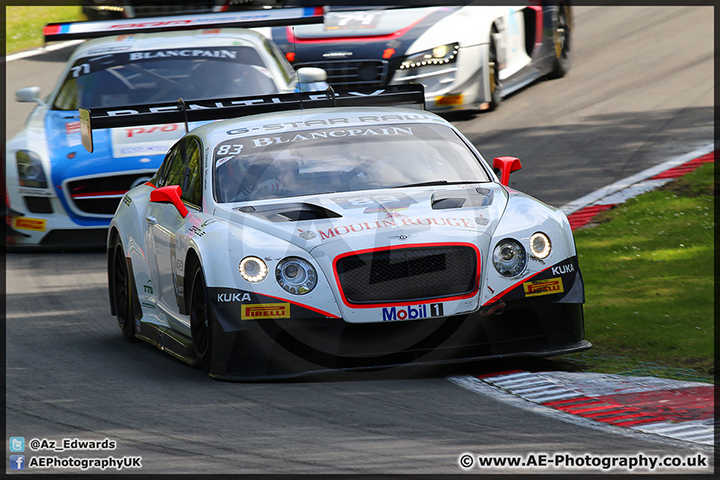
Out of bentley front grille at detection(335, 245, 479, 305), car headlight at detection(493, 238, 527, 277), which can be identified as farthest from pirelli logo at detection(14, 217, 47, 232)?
car headlight at detection(493, 238, 527, 277)

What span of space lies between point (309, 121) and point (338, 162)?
58 centimetres

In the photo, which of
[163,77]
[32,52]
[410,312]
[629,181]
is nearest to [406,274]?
[410,312]

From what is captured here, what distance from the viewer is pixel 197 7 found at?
66.7 ft

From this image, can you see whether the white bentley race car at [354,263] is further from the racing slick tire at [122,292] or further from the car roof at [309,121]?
the racing slick tire at [122,292]

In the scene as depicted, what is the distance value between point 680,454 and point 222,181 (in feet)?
11.0

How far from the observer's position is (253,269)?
6312 mm

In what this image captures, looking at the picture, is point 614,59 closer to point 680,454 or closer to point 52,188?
point 52,188

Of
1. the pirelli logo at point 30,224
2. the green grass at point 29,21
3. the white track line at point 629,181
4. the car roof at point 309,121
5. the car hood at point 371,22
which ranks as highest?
the car roof at point 309,121

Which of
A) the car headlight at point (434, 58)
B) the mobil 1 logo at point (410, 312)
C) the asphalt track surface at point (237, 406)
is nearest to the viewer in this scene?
the asphalt track surface at point (237, 406)

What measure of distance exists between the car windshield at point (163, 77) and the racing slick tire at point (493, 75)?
3108 mm

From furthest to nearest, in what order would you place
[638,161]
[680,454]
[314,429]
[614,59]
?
1. [614,59]
2. [638,161]
3. [314,429]
4. [680,454]

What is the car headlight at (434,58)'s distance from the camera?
13367mm

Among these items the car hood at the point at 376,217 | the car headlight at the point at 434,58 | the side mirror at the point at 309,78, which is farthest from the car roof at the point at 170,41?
the car hood at the point at 376,217

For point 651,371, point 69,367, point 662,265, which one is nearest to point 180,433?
point 69,367
